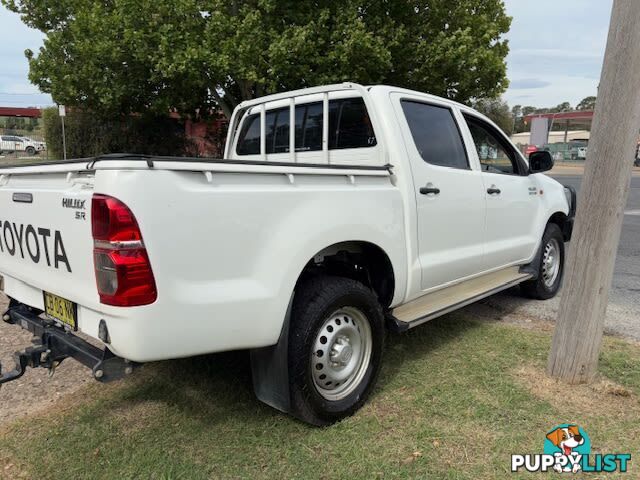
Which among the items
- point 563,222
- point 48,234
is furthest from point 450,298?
point 48,234

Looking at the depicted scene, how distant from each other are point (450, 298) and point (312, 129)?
172 centimetres

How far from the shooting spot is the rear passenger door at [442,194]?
11.7 ft

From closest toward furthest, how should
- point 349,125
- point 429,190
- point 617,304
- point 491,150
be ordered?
1. point 429,190
2. point 349,125
3. point 491,150
4. point 617,304

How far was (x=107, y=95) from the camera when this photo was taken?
13227 mm

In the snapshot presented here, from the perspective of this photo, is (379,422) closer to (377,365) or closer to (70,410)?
(377,365)

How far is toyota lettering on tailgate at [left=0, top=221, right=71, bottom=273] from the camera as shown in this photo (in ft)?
8.33

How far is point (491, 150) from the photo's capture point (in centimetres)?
470

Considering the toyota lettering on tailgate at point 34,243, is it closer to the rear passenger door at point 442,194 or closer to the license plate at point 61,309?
the license plate at point 61,309

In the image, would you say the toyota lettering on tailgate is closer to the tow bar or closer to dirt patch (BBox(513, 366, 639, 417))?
the tow bar

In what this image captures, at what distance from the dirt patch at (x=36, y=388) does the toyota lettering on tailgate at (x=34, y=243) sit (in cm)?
98

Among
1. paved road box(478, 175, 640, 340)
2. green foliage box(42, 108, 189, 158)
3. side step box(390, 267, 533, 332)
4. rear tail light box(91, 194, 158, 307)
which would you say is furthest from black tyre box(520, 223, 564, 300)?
green foliage box(42, 108, 189, 158)

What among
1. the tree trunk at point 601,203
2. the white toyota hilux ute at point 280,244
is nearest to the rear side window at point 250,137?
the white toyota hilux ute at point 280,244

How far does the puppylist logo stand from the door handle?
1.66 m

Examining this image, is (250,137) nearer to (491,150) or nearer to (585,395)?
(491,150)
